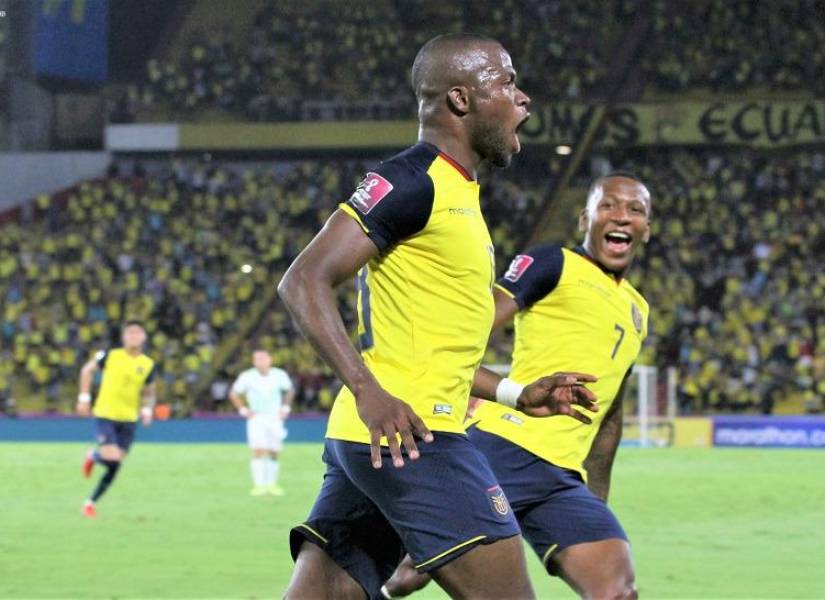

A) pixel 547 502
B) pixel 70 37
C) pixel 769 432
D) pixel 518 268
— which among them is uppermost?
pixel 70 37

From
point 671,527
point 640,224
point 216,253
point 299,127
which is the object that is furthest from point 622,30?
point 640,224

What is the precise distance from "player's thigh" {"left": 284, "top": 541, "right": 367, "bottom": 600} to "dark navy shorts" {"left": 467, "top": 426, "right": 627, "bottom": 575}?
1486 millimetres

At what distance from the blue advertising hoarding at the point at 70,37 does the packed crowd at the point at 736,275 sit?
14.6m

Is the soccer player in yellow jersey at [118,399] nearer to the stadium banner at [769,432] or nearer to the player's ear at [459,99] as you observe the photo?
the player's ear at [459,99]

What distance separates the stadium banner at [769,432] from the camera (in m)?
29.1

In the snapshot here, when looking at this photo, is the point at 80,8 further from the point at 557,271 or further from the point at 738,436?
the point at 557,271

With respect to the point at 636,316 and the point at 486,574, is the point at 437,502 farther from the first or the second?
the point at 636,316

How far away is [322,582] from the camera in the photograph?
493 centimetres

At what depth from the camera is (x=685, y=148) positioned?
40.2m

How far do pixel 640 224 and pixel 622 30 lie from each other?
37074mm

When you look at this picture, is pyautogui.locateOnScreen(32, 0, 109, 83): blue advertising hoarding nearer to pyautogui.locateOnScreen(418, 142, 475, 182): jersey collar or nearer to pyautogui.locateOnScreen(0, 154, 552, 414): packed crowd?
pyautogui.locateOnScreen(0, 154, 552, 414): packed crowd

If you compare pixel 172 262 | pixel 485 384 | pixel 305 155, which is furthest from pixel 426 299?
pixel 305 155

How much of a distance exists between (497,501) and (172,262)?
1419 inches

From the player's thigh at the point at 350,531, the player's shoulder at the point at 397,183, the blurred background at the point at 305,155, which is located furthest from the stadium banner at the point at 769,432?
the player's shoulder at the point at 397,183
